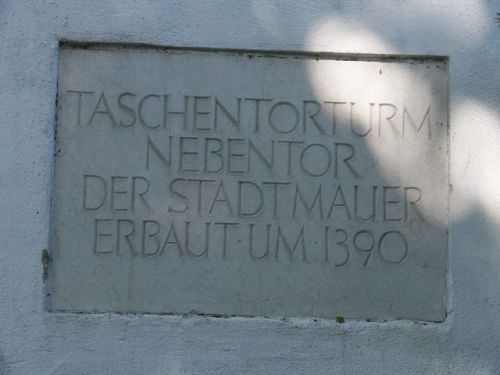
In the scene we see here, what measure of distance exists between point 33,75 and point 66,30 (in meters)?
0.27

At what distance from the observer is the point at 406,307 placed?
422 centimetres

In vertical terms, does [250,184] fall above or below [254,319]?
above

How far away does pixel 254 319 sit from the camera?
13.7ft

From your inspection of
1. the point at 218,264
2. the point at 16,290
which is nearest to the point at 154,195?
the point at 218,264

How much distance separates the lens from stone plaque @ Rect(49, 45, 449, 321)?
4.19m

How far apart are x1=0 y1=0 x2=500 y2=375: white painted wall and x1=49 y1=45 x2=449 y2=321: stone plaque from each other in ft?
0.24

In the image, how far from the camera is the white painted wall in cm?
412

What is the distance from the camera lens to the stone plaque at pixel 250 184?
4191 millimetres

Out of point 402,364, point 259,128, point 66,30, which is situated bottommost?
point 402,364

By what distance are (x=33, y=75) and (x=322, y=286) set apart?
1723 mm

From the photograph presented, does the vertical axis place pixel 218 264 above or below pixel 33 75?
below

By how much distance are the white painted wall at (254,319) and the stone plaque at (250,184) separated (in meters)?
0.07

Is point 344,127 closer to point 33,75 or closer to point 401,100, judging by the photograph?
point 401,100

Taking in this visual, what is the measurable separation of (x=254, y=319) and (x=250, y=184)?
65 centimetres
